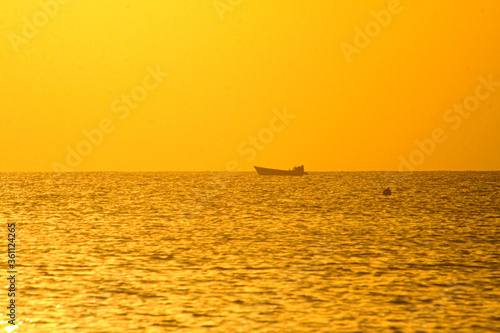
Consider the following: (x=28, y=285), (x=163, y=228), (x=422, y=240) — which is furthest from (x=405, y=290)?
(x=163, y=228)

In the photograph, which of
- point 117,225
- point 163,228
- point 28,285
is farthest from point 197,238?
point 28,285

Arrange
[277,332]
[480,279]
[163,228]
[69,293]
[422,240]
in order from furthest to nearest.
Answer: [163,228] < [422,240] < [480,279] < [69,293] < [277,332]

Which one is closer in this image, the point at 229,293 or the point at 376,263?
the point at 229,293

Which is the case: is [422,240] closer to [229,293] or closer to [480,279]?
[480,279]

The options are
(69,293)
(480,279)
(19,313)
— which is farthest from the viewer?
(480,279)

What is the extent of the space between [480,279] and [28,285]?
2099 cm

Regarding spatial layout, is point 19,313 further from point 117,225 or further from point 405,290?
point 117,225

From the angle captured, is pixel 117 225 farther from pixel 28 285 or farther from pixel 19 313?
pixel 19 313

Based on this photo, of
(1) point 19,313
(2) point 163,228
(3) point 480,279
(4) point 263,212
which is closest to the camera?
(1) point 19,313

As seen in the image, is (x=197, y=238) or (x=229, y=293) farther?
(x=197, y=238)

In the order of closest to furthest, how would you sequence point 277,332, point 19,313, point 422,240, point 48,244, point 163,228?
point 277,332
point 19,313
point 48,244
point 422,240
point 163,228

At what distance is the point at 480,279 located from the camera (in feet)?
119

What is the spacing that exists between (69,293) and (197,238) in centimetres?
2536

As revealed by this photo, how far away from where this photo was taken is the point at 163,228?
66625 mm
